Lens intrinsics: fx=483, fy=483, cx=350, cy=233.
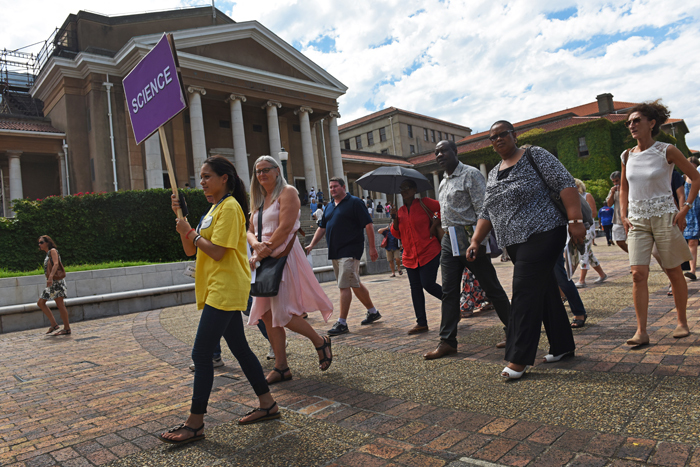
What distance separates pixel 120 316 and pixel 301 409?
8.53 meters

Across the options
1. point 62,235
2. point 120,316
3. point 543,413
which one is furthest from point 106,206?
point 543,413

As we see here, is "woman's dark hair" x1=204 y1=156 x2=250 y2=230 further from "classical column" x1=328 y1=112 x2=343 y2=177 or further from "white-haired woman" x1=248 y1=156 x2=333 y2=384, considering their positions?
"classical column" x1=328 y1=112 x2=343 y2=177

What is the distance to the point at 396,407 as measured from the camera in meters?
3.28

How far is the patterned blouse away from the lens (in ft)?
12.0

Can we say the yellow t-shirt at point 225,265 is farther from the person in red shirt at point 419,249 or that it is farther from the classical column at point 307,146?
the classical column at point 307,146

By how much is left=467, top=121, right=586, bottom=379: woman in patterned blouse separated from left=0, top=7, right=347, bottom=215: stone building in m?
27.1

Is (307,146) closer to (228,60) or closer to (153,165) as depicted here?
(228,60)

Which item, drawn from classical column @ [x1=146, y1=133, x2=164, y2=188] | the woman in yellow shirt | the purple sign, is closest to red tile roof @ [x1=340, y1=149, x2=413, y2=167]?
classical column @ [x1=146, y1=133, x2=164, y2=188]

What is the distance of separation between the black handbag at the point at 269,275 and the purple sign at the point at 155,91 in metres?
1.45

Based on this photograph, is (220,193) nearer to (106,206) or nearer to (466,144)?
(106,206)

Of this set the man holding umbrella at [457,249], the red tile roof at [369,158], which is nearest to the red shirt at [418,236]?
the man holding umbrella at [457,249]

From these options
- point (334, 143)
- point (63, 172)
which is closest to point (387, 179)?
point (63, 172)

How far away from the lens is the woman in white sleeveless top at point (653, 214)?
412cm

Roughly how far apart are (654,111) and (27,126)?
34.1 m
